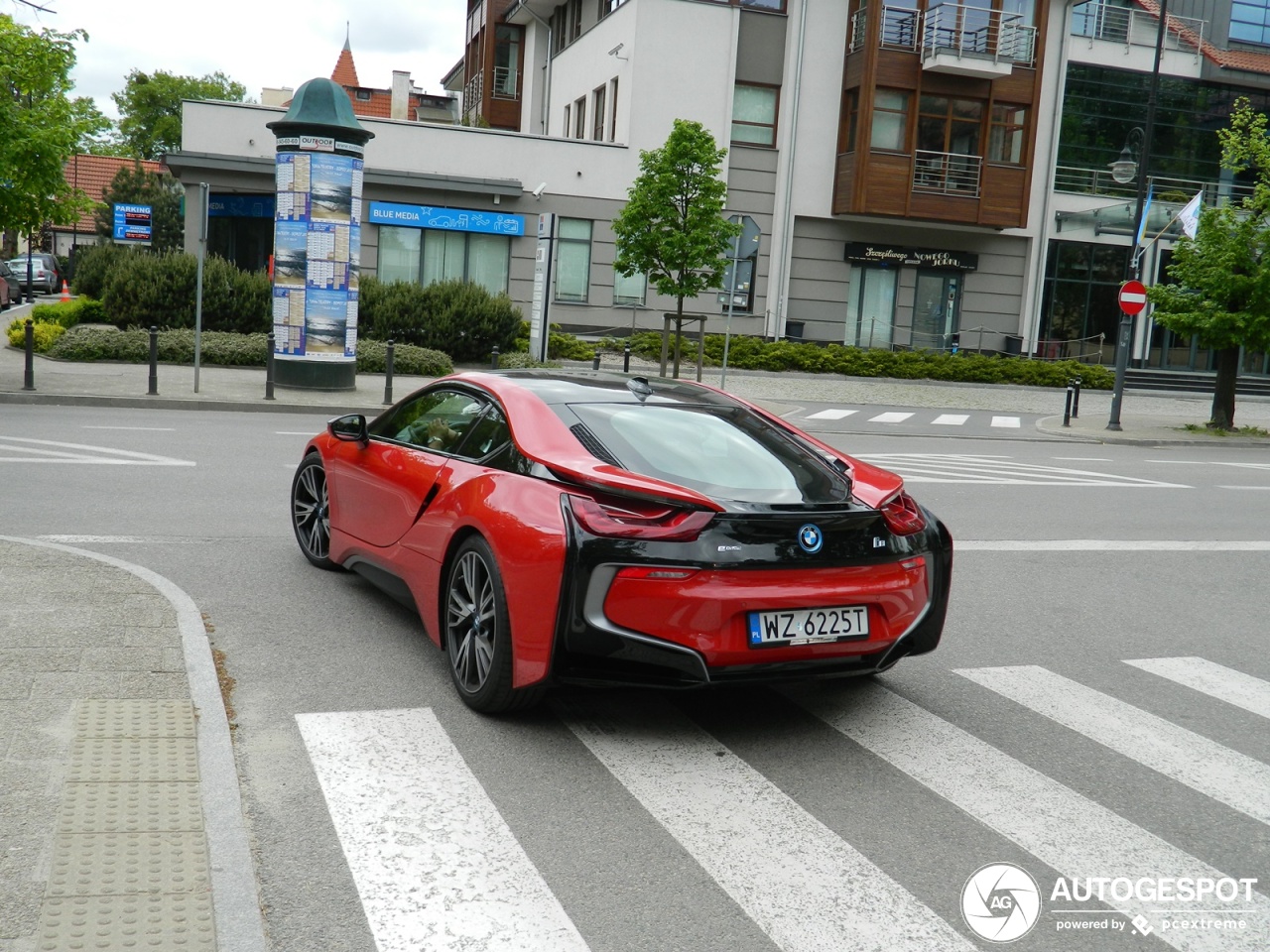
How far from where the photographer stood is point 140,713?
4578 millimetres

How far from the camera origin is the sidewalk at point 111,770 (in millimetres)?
3145

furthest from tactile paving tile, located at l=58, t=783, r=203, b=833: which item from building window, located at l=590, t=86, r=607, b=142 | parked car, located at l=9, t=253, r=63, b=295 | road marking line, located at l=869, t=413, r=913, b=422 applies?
parked car, located at l=9, t=253, r=63, b=295

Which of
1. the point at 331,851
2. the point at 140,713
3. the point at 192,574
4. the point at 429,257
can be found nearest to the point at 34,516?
the point at 192,574

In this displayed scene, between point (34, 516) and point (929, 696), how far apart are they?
249 inches

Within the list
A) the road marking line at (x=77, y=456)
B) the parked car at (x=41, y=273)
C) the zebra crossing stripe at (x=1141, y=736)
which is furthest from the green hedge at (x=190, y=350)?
the parked car at (x=41, y=273)

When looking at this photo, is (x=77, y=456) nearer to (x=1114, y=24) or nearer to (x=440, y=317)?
(x=440, y=317)

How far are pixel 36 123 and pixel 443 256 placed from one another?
17.2 metres

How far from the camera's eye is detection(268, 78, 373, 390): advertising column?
19625mm

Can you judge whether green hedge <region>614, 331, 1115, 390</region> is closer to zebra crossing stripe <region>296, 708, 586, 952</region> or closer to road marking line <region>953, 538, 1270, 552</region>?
road marking line <region>953, 538, 1270, 552</region>

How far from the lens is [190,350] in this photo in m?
23.4

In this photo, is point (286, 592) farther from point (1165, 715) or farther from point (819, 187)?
point (819, 187)

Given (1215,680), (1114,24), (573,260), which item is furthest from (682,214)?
(1215,680)

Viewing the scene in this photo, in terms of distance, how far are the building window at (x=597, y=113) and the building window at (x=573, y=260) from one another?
3677mm

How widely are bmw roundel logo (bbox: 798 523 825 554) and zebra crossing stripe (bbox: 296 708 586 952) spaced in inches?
58.7
